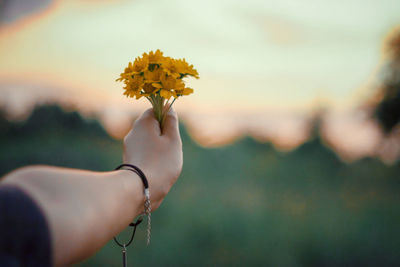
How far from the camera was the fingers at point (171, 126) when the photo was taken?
0.95 m

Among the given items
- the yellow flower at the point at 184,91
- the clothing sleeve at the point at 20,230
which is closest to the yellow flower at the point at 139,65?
the yellow flower at the point at 184,91

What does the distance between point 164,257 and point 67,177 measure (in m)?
3.68

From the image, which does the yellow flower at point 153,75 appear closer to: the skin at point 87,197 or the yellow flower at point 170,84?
the yellow flower at point 170,84

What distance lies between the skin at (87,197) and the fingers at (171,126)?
9 centimetres

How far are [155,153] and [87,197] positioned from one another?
302mm

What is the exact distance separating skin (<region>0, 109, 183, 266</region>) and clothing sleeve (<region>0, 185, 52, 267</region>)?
1 centimetres

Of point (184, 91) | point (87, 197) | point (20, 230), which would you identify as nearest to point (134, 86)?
point (184, 91)

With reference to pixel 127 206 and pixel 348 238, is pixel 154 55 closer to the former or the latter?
pixel 127 206

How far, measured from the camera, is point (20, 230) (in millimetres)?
472

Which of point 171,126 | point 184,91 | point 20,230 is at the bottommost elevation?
point 20,230

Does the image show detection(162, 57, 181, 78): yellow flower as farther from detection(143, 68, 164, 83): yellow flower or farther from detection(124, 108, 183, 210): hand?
detection(124, 108, 183, 210): hand

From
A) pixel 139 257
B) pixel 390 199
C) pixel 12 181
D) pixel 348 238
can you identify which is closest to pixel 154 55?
pixel 12 181

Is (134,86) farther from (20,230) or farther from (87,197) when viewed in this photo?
(20,230)

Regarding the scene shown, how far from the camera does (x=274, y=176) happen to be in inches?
182
